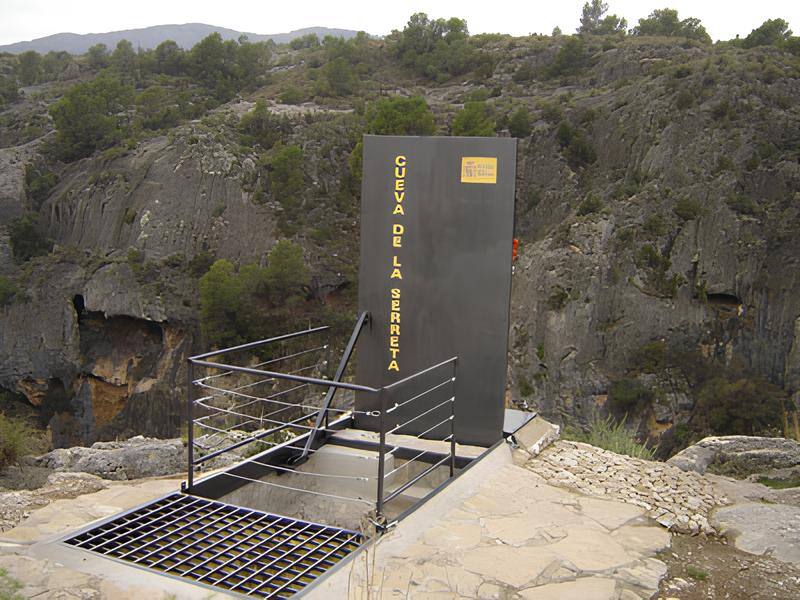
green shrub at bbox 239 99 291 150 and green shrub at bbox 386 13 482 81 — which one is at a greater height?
green shrub at bbox 386 13 482 81

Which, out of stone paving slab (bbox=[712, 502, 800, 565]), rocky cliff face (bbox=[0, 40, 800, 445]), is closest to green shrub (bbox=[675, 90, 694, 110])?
rocky cliff face (bbox=[0, 40, 800, 445])

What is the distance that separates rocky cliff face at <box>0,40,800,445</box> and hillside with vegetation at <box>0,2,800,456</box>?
0.30 feet

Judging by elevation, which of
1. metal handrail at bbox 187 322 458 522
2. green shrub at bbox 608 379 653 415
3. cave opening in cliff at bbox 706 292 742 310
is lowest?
green shrub at bbox 608 379 653 415

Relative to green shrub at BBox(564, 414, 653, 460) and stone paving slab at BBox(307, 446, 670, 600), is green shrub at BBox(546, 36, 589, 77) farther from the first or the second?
stone paving slab at BBox(307, 446, 670, 600)

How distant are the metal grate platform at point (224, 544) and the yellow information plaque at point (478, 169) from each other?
9.74 ft

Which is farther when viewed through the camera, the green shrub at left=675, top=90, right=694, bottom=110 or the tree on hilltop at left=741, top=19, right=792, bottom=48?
the tree on hilltop at left=741, top=19, right=792, bottom=48

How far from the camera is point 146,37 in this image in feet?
443

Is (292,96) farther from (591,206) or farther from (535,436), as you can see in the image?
(535,436)

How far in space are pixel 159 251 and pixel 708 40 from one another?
107ft

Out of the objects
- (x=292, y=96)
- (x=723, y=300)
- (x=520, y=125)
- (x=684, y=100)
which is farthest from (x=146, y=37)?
(x=723, y=300)

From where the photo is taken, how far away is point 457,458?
6.11m

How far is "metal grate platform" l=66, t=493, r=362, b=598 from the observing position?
4023mm

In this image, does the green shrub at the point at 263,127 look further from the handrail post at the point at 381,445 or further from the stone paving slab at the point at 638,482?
the handrail post at the point at 381,445

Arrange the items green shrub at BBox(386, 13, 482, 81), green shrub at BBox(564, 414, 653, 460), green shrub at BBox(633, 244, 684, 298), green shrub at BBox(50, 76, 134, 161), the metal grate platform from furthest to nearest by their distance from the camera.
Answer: green shrub at BBox(386, 13, 482, 81) → green shrub at BBox(50, 76, 134, 161) → green shrub at BBox(633, 244, 684, 298) → green shrub at BBox(564, 414, 653, 460) → the metal grate platform
